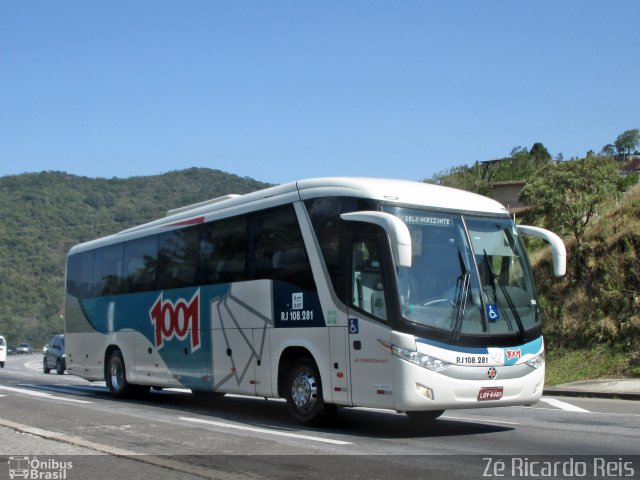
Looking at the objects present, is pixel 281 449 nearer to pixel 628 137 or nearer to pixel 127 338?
pixel 127 338

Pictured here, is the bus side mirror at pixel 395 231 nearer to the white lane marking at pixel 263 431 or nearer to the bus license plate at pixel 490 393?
the bus license plate at pixel 490 393

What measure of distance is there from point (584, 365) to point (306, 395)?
1165cm

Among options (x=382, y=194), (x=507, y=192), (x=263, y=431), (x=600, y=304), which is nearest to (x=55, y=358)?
(x=600, y=304)

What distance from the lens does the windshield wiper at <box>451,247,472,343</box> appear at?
10656 mm

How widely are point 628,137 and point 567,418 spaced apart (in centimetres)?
11459

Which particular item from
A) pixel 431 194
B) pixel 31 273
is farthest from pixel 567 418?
pixel 31 273

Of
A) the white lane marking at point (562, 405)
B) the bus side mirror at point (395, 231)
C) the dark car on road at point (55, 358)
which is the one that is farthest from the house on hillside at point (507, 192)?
the bus side mirror at point (395, 231)

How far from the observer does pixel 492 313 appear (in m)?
11.1

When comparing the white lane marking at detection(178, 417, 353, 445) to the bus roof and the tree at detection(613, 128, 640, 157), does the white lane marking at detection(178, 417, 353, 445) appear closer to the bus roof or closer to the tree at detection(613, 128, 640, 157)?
the bus roof

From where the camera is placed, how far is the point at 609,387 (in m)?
18.7

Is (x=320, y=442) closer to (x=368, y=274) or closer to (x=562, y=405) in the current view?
(x=368, y=274)

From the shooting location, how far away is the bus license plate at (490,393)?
35.3 ft

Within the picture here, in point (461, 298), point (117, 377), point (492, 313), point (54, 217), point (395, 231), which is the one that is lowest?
point (117, 377)

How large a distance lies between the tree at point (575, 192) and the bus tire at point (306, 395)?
15570mm
